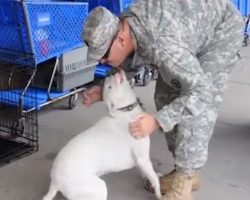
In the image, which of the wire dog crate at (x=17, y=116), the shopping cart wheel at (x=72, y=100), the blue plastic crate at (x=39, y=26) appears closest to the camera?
the blue plastic crate at (x=39, y=26)

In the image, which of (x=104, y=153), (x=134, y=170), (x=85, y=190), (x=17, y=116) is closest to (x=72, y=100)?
(x=17, y=116)

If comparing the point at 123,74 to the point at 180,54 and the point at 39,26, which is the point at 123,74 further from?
the point at 39,26

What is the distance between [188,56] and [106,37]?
A: 33 centimetres

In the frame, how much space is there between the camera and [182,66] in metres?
1.78

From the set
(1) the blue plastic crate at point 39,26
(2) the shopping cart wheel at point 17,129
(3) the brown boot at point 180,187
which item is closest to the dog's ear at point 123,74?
(3) the brown boot at point 180,187

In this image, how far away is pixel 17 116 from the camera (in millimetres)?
2963

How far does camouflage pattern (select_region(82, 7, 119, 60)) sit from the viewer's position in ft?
5.66

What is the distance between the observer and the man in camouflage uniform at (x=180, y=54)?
1.78 metres

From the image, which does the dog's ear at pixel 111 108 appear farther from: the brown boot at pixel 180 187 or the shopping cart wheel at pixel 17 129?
the shopping cart wheel at pixel 17 129

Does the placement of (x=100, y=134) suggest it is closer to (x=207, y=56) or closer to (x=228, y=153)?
(x=207, y=56)

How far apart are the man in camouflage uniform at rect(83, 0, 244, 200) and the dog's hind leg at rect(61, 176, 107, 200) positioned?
33 centimetres

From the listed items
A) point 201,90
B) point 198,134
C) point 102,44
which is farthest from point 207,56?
point 102,44

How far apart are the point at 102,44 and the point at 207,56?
575mm

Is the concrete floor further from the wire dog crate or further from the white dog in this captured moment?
the white dog
